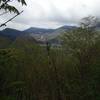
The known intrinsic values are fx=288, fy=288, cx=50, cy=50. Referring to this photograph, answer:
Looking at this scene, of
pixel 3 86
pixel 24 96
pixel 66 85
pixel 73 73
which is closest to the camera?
pixel 3 86

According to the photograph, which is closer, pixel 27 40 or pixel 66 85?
pixel 66 85

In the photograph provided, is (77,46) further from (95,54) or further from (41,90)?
(41,90)

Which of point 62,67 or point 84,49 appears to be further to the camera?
point 62,67

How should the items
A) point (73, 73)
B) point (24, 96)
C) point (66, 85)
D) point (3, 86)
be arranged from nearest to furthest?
point (3, 86) → point (66, 85) → point (73, 73) → point (24, 96)

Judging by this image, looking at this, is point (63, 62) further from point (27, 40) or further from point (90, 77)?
point (27, 40)

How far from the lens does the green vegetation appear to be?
35.1 metres

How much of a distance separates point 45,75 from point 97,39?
335 inches

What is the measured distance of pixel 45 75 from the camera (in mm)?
38250

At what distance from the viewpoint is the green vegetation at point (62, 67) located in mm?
35125

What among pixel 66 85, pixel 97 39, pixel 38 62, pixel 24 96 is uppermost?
pixel 97 39

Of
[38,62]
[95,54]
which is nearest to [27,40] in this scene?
[38,62]

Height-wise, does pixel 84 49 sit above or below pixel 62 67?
above

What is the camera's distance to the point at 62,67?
37.4 m

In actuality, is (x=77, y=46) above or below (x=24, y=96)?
above
